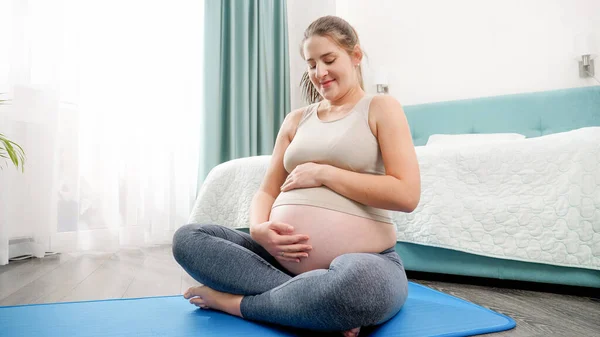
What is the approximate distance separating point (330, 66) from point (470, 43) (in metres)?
2.35

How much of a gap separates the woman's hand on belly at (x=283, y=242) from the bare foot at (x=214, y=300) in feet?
0.54

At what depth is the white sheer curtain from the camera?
233 cm

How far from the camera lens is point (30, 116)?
7.73 feet

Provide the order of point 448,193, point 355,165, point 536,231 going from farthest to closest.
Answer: point 448,193 → point 536,231 → point 355,165

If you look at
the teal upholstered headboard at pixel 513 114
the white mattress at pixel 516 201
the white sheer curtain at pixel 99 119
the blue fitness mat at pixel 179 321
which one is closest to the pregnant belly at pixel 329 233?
the blue fitness mat at pixel 179 321

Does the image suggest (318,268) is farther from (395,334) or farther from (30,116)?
(30,116)

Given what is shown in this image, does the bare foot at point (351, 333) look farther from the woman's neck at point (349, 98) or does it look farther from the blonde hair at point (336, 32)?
the blonde hair at point (336, 32)

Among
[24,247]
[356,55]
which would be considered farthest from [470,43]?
[24,247]

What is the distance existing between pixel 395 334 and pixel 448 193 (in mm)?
824

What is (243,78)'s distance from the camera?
11.4 feet

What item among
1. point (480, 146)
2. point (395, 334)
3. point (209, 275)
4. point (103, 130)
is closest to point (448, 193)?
point (480, 146)

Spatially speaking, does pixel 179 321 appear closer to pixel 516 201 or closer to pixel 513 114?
pixel 516 201

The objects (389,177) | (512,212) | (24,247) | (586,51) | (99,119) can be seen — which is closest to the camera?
(389,177)

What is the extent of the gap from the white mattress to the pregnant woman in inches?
23.8
